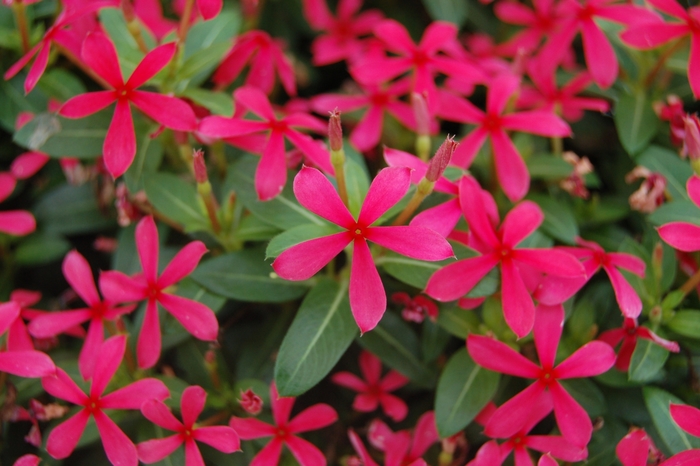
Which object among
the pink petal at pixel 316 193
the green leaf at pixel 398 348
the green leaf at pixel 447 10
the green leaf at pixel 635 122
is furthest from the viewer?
the green leaf at pixel 447 10

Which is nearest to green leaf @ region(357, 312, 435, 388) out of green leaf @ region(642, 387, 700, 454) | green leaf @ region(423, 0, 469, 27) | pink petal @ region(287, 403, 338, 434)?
pink petal @ region(287, 403, 338, 434)

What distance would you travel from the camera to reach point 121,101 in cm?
86

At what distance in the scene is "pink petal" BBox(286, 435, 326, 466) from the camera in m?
0.85

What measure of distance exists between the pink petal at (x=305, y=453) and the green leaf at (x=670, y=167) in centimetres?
76

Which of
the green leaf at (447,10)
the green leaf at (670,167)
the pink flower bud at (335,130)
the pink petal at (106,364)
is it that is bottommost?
the pink petal at (106,364)

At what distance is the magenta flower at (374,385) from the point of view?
98 cm

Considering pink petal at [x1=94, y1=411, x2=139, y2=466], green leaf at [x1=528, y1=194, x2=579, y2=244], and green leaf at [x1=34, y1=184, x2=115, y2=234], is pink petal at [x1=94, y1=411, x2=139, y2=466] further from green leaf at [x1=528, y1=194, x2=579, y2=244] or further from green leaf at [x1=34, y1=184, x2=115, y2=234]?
green leaf at [x1=528, y1=194, x2=579, y2=244]

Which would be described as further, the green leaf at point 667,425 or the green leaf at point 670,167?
the green leaf at point 670,167

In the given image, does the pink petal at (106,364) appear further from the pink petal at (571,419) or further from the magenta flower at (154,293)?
the pink petal at (571,419)

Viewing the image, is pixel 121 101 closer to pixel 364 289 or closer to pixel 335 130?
pixel 335 130

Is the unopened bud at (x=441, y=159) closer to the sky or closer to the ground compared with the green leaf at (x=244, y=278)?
closer to the sky

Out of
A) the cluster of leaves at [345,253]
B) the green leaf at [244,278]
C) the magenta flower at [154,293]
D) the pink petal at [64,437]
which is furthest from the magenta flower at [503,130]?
the pink petal at [64,437]

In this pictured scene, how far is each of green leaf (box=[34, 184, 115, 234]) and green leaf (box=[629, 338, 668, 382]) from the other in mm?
995

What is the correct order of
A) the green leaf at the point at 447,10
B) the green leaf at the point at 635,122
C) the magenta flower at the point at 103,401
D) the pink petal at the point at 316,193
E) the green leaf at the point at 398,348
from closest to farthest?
the pink petal at the point at 316,193 → the magenta flower at the point at 103,401 → the green leaf at the point at 398,348 → the green leaf at the point at 635,122 → the green leaf at the point at 447,10
